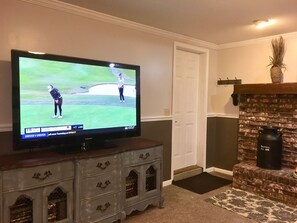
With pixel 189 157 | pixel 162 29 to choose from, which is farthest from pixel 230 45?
pixel 189 157

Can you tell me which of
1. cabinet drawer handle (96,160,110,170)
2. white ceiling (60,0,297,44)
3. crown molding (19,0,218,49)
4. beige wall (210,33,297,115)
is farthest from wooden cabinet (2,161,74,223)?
beige wall (210,33,297,115)

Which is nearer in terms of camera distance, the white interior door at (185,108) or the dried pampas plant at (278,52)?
the dried pampas plant at (278,52)

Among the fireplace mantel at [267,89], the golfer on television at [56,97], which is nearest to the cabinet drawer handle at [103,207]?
the golfer on television at [56,97]

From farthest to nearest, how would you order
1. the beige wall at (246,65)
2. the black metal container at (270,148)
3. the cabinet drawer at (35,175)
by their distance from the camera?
the beige wall at (246,65) → the black metal container at (270,148) → the cabinet drawer at (35,175)

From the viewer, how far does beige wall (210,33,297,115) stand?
368 cm

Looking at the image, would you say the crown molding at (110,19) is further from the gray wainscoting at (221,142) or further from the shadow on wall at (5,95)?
the gray wainscoting at (221,142)

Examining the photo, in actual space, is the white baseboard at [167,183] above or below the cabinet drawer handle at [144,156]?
below

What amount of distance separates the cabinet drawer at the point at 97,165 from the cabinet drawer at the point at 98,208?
10.9 inches

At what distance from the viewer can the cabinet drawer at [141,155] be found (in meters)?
2.67

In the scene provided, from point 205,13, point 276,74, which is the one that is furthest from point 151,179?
point 276,74

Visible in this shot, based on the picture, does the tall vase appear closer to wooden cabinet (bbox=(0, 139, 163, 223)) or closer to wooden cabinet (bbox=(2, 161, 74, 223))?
wooden cabinet (bbox=(0, 139, 163, 223))

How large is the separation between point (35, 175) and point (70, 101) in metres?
0.78

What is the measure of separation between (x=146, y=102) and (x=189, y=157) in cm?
163

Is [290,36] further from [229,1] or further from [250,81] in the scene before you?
[229,1]
